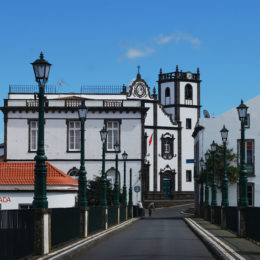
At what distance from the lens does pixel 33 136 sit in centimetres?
6331

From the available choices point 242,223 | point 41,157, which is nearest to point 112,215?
point 242,223

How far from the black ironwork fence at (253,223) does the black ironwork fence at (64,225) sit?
20.3 ft

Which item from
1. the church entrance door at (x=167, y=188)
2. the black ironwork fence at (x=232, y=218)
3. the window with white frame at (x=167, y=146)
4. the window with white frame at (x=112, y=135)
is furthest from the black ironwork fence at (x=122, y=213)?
the church entrance door at (x=167, y=188)

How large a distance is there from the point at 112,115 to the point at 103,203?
96.1 feet

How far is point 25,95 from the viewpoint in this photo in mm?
68375

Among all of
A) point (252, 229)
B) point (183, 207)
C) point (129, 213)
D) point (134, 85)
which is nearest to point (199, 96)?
point (134, 85)

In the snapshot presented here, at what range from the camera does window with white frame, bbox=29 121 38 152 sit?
63031mm

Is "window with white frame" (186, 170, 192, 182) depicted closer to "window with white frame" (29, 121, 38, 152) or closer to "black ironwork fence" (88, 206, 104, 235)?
"window with white frame" (29, 121, 38, 152)

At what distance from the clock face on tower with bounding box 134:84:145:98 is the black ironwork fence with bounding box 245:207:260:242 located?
221 feet

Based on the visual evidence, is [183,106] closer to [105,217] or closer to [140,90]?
[140,90]

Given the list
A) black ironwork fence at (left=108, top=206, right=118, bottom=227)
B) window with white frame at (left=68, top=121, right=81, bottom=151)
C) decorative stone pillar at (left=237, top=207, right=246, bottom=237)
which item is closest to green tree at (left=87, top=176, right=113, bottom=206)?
window with white frame at (left=68, top=121, right=81, bottom=151)

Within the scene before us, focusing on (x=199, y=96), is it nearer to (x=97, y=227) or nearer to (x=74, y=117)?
(x=74, y=117)

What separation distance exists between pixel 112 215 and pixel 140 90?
54.5 meters

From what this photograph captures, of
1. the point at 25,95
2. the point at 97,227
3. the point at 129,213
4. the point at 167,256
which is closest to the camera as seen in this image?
the point at 167,256
